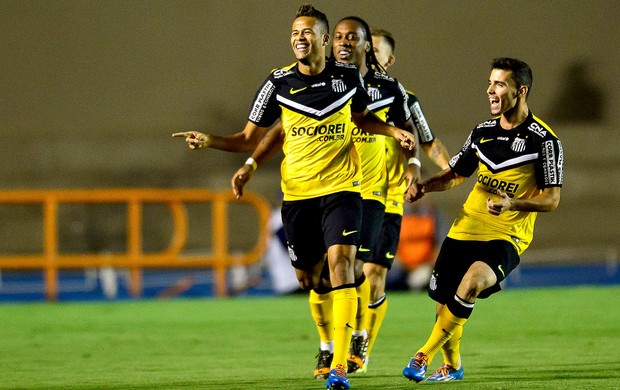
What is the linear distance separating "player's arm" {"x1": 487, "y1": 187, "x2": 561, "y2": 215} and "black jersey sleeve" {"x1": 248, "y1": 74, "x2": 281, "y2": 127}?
Result: 1443 mm

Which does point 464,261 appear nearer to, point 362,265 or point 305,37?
point 362,265

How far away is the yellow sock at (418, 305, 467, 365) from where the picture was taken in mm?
6340

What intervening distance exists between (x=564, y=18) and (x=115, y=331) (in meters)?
13.2

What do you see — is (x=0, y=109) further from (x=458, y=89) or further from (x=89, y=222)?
(x=458, y=89)

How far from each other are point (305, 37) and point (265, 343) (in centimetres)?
350

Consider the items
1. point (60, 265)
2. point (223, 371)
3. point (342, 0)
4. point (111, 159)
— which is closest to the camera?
point (223, 371)

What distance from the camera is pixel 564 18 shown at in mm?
20922

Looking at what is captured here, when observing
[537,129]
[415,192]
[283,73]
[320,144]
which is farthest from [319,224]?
[537,129]

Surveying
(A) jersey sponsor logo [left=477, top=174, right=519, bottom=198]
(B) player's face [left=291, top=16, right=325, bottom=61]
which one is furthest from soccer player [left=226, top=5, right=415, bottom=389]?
(A) jersey sponsor logo [left=477, top=174, right=519, bottom=198]

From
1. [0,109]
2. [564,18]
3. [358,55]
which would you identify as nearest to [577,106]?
[564,18]

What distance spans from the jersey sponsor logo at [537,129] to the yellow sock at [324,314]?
168cm

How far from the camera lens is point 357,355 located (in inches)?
283

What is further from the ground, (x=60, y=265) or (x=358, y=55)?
(x=358, y=55)

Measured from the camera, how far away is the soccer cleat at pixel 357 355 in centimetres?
707
